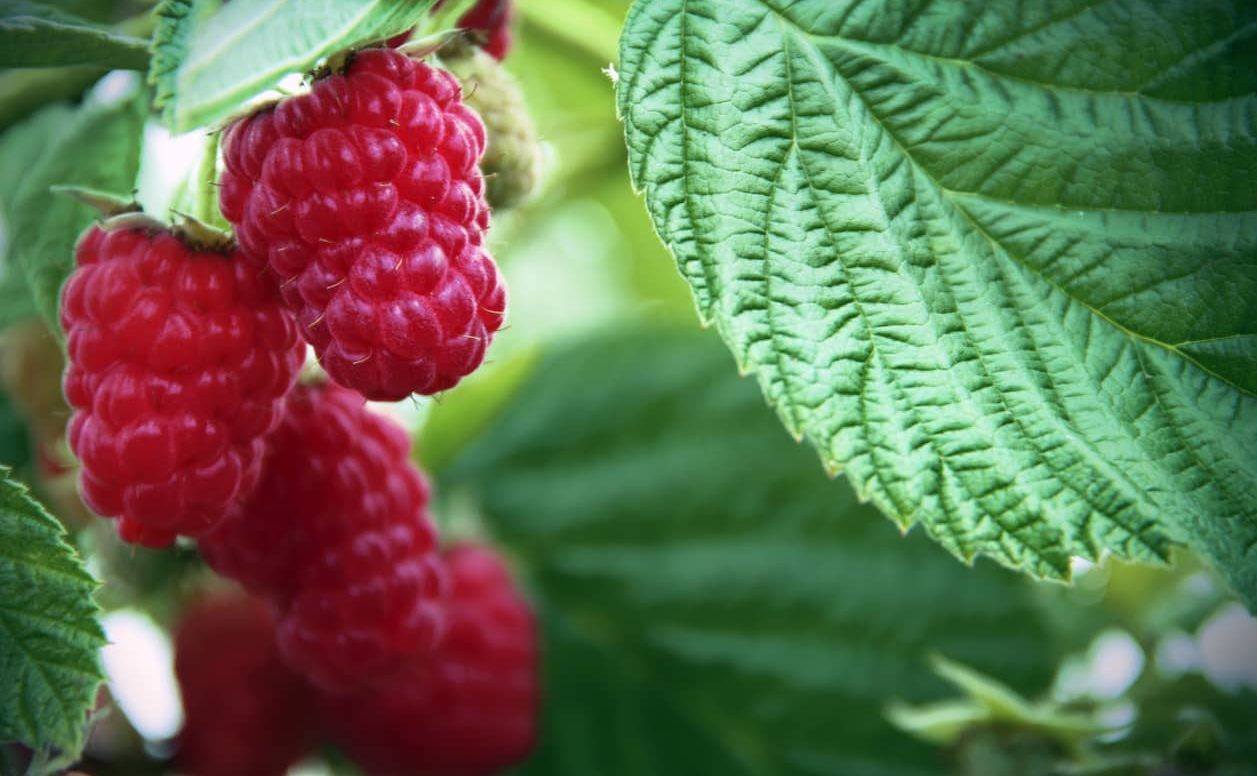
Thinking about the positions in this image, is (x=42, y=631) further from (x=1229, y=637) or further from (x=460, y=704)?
(x=1229, y=637)

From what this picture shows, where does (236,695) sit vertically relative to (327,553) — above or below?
below

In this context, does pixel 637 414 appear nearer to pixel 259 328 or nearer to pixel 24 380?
pixel 24 380

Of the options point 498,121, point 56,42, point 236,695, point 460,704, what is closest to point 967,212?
point 498,121

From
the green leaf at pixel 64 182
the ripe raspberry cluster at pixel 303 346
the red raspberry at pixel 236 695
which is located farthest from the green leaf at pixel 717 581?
the green leaf at pixel 64 182

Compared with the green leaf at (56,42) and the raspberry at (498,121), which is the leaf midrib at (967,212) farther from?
the green leaf at (56,42)

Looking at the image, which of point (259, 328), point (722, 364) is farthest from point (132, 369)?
point (722, 364)
